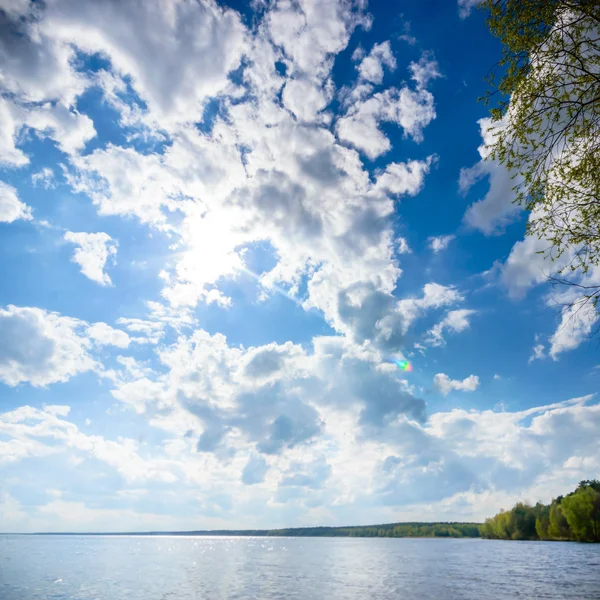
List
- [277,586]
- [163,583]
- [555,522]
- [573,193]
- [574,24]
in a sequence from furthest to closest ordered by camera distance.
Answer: [555,522], [163,583], [277,586], [573,193], [574,24]

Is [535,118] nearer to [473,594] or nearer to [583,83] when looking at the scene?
[583,83]

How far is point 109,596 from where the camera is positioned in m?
41.6

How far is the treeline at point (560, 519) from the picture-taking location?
118875 millimetres

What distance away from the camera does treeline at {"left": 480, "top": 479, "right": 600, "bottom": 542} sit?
118875mm

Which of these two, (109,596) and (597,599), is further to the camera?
(109,596)

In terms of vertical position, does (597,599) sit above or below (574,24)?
below

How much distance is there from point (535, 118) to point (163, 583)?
6021cm

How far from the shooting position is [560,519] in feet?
449

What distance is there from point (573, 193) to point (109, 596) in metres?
49.3

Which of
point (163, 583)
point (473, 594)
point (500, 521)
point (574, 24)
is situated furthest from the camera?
point (500, 521)

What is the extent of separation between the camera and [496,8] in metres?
14.1

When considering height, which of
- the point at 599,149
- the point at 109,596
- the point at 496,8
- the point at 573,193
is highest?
the point at 496,8

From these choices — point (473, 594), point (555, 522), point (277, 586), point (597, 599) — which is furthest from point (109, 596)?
point (555, 522)

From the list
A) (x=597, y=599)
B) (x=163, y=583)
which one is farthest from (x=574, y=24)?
(x=163, y=583)
